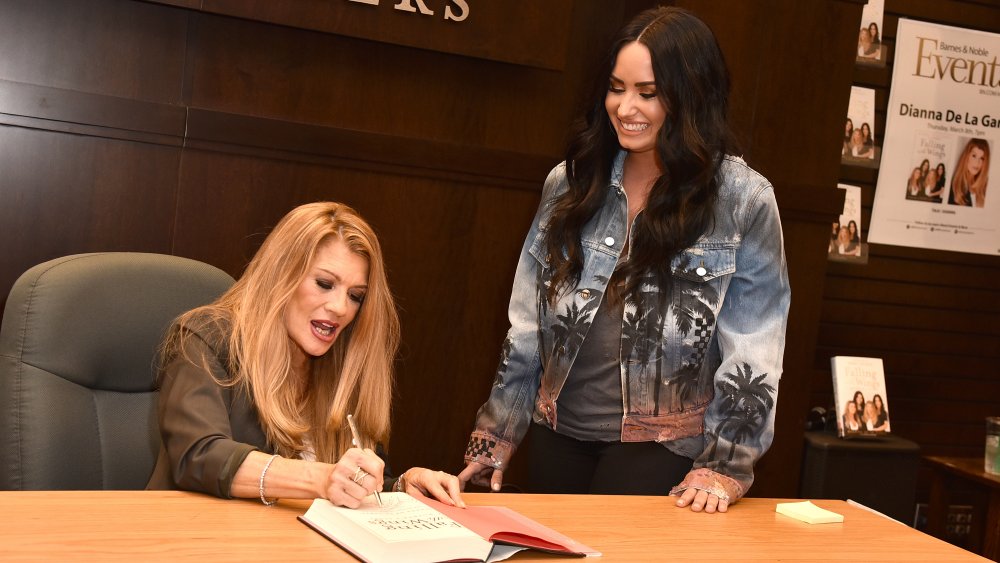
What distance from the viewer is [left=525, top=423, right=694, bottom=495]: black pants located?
2268mm

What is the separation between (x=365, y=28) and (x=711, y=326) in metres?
1.80

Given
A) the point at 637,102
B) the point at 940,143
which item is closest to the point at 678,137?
the point at 637,102

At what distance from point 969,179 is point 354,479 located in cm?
425

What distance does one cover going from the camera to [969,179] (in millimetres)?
5117

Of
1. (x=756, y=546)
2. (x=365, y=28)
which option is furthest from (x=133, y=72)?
(x=756, y=546)

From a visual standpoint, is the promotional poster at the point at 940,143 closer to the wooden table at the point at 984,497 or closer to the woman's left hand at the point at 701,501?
the wooden table at the point at 984,497

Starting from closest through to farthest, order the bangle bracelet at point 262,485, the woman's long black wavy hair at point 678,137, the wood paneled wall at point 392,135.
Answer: the bangle bracelet at point 262,485 → the woman's long black wavy hair at point 678,137 → the wood paneled wall at point 392,135

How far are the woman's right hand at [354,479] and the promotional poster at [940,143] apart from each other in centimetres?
380

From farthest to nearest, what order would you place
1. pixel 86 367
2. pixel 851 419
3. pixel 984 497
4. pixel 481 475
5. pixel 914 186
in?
pixel 914 186 → pixel 984 497 → pixel 851 419 → pixel 481 475 → pixel 86 367

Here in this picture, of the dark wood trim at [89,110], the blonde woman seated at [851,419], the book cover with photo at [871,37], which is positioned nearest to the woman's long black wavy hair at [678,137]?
the dark wood trim at [89,110]

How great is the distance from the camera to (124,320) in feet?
6.95

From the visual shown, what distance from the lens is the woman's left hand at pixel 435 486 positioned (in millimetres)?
1930

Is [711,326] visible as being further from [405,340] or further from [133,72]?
[133,72]

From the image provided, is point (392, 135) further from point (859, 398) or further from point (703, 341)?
point (859, 398)
